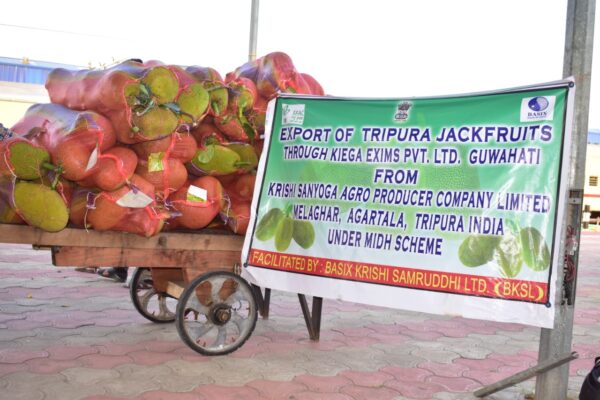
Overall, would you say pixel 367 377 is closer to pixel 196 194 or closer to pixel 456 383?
pixel 456 383

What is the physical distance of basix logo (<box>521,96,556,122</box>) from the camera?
3324mm

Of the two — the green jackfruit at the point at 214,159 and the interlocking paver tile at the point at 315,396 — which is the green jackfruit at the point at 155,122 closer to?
the green jackfruit at the point at 214,159

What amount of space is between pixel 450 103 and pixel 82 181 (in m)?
2.22

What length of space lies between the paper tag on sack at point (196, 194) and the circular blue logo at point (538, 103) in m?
2.07

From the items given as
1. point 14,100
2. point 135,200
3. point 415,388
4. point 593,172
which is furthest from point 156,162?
point 593,172

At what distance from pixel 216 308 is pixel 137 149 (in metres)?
1.21

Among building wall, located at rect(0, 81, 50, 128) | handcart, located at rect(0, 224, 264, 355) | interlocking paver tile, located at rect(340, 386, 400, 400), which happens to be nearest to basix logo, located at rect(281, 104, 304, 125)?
handcart, located at rect(0, 224, 264, 355)

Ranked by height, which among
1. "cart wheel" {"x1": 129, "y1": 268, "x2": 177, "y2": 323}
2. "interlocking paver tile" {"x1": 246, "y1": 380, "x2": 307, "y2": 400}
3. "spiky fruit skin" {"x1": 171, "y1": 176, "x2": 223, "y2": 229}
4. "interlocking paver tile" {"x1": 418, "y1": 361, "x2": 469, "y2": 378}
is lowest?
"interlocking paver tile" {"x1": 246, "y1": 380, "x2": 307, "y2": 400}

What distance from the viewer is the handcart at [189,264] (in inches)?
150

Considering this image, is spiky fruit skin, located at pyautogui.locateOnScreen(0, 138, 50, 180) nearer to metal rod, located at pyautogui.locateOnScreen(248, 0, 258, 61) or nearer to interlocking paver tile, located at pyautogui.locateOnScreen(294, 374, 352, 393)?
interlocking paver tile, located at pyautogui.locateOnScreen(294, 374, 352, 393)

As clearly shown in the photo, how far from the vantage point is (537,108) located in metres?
3.37

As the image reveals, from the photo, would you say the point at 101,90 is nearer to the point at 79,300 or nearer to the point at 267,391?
the point at 267,391

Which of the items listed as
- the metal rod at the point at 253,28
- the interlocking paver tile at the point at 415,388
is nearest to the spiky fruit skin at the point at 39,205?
the interlocking paver tile at the point at 415,388

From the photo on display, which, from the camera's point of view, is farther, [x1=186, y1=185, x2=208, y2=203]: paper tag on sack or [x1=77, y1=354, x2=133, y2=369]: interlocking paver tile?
[x1=186, y1=185, x2=208, y2=203]: paper tag on sack
